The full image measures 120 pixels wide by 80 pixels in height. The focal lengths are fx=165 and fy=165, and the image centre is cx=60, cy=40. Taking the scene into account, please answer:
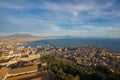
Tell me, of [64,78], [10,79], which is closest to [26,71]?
[10,79]

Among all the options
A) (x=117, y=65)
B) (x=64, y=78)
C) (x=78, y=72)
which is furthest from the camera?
(x=117, y=65)

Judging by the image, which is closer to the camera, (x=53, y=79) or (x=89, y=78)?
(x=53, y=79)

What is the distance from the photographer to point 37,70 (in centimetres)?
1745

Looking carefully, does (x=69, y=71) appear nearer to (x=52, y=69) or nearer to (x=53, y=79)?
(x=52, y=69)

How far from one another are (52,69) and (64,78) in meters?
4.27

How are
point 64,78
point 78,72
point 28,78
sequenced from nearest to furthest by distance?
1. point 64,78
2. point 28,78
3. point 78,72

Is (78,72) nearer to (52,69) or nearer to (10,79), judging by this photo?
(52,69)

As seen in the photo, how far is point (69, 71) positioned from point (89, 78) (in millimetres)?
2548

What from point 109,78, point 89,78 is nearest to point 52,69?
point 89,78

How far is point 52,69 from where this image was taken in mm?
17344

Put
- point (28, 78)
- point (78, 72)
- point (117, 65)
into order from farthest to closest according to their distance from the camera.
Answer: point (117, 65)
point (78, 72)
point (28, 78)

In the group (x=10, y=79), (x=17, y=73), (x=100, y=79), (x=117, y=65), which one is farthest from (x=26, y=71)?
(x=117, y=65)

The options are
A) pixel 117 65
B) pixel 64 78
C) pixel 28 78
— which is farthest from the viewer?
pixel 117 65

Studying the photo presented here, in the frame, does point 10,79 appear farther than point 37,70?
No
